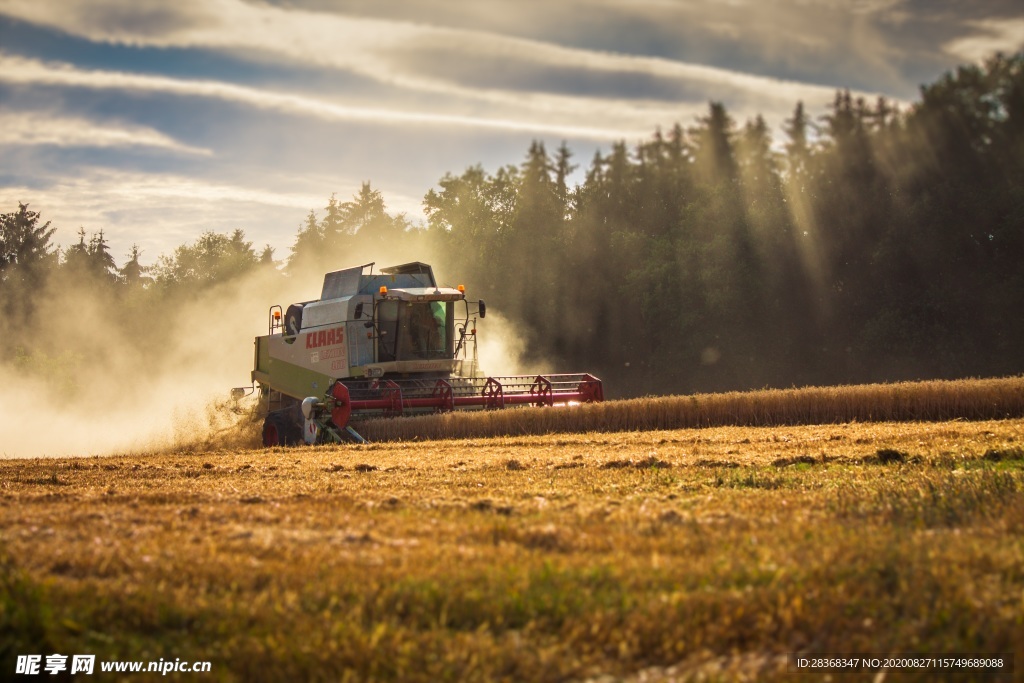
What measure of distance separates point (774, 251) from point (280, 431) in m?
27.9

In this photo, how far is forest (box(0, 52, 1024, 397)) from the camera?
37.5m

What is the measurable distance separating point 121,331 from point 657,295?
39.6m

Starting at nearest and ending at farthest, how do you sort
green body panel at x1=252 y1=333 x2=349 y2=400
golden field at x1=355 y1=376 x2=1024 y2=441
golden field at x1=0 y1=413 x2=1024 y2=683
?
golden field at x1=0 y1=413 x2=1024 y2=683 < golden field at x1=355 y1=376 x2=1024 y2=441 < green body panel at x1=252 y1=333 x2=349 y2=400

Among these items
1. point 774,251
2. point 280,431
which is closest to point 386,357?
point 280,431

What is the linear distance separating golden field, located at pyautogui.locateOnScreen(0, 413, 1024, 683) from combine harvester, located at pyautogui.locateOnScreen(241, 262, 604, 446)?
42.4 feet

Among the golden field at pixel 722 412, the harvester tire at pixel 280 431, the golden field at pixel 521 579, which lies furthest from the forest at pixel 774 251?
the golden field at pixel 521 579

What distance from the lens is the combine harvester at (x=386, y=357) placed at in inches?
846

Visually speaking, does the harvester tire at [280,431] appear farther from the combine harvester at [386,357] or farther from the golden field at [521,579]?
the golden field at [521,579]

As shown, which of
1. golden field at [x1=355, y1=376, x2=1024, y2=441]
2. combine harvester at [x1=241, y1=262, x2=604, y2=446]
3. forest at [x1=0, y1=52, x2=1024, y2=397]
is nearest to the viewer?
golden field at [x1=355, y1=376, x2=1024, y2=441]

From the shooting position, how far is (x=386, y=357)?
2223 cm

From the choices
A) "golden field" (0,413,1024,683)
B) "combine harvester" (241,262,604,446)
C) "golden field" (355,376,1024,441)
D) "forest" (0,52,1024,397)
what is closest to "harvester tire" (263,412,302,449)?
"combine harvester" (241,262,604,446)

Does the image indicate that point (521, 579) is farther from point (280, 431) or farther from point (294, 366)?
point (294, 366)

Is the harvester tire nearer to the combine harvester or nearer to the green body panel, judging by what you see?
the combine harvester

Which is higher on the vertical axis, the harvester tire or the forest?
the forest
